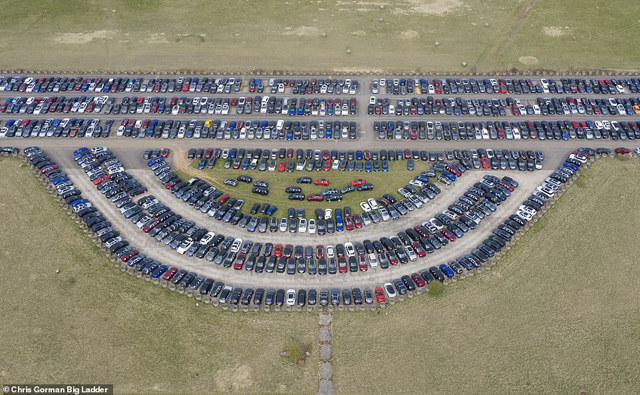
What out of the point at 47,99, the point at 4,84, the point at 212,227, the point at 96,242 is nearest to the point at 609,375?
the point at 212,227

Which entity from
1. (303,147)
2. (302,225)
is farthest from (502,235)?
(303,147)

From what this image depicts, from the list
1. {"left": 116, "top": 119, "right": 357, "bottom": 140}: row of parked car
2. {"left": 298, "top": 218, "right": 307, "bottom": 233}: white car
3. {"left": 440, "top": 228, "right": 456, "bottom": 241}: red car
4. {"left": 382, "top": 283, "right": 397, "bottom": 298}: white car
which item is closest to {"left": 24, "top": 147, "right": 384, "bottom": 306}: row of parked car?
{"left": 382, "top": 283, "right": 397, "bottom": 298}: white car

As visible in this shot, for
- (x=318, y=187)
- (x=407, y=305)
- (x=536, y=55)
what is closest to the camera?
(x=407, y=305)

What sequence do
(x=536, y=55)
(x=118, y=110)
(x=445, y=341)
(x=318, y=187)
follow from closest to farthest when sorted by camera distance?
1. (x=445, y=341)
2. (x=318, y=187)
3. (x=118, y=110)
4. (x=536, y=55)

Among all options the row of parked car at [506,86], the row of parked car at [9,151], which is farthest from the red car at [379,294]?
the row of parked car at [9,151]

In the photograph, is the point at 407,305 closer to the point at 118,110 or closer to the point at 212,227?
the point at 212,227

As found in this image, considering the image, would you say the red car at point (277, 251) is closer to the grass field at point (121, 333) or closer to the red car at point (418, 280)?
the grass field at point (121, 333)

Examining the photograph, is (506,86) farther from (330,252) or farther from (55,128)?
(55,128)
